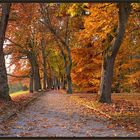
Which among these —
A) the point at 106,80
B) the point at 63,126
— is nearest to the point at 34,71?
the point at 106,80

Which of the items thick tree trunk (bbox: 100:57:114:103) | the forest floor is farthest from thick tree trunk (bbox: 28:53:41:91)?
the forest floor

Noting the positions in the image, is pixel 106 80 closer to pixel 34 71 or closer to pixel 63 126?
pixel 63 126

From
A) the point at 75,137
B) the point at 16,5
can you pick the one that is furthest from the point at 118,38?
the point at 16,5

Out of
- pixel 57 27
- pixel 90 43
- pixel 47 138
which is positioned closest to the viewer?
pixel 47 138

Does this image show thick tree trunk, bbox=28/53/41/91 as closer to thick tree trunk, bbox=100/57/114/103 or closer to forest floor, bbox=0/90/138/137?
thick tree trunk, bbox=100/57/114/103

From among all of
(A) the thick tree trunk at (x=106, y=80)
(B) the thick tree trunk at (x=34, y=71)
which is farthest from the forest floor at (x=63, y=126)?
(B) the thick tree trunk at (x=34, y=71)

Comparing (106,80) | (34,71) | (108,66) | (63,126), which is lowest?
(63,126)

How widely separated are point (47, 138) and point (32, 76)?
3693 centimetres

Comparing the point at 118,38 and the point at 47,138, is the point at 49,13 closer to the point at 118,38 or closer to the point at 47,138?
the point at 118,38

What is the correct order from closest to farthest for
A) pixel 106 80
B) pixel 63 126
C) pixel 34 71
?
pixel 63 126 < pixel 106 80 < pixel 34 71

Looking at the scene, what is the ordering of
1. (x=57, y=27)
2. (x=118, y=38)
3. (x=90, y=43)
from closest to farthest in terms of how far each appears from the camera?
(x=118, y=38)
(x=90, y=43)
(x=57, y=27)

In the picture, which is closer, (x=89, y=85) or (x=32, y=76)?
(x=89, y=85)

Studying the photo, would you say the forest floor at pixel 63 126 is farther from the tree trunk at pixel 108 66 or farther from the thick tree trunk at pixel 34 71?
the thick tree trunk at pixel 34 71

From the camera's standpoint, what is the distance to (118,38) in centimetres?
2452
